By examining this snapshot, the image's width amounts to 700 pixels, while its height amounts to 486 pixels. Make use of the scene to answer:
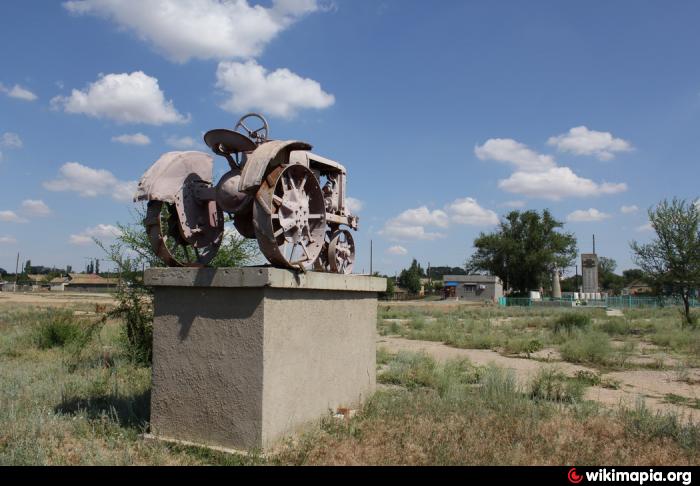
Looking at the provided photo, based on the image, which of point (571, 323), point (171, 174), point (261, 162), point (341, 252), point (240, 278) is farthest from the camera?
point (571, 323)

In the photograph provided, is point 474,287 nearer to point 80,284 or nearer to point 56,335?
point 56,335

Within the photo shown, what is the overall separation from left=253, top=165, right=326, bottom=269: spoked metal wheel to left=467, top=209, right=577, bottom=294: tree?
61666 mm

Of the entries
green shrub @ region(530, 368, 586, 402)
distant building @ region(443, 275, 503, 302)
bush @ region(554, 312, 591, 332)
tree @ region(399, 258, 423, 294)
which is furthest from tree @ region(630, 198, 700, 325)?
tree @ region(399, 258, 423, 294)

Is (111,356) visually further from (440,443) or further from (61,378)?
(440,443)

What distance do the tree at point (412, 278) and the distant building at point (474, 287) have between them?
12.4m

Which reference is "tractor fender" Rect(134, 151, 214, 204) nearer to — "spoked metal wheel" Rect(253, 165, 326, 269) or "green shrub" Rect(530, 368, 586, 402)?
"spoked metal wheel" Rect(253, 165, 326, 269)

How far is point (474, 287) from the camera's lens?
65812mm

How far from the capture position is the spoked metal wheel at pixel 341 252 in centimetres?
712

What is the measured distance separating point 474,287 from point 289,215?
6251 cm

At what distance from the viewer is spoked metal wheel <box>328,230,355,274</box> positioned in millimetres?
7125

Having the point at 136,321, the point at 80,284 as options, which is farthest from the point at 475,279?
the point at 80,284
